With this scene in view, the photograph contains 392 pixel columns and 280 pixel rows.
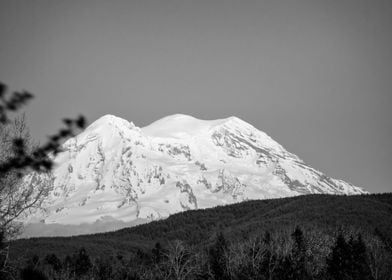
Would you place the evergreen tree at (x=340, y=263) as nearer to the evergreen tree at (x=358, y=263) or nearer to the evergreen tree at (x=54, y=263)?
the evergreen tree at (x=358, y=263)

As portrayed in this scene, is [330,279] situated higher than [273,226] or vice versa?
[273,226]

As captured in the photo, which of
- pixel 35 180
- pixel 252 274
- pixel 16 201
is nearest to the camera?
pixel 16 201

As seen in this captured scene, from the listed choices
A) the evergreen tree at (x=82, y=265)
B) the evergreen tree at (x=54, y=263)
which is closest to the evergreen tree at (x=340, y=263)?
the evergreen tree at (x=82, y=265)

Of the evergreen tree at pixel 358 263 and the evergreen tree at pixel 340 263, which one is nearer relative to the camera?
the evergreen tree at pixel 358 263

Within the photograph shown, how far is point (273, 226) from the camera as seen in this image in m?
199

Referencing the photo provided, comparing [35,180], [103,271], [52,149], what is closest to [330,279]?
[103,271]

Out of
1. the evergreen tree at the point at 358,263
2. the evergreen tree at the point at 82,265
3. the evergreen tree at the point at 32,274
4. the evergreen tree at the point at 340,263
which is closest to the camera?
the evergreen tree at the point at 32,274

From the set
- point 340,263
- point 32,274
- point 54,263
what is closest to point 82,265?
point 54,263

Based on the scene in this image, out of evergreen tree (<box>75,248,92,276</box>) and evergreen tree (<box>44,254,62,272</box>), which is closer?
evergreen tree (<box>75,248,92,276</box>)

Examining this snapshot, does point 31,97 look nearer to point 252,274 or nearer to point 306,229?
point 252,274

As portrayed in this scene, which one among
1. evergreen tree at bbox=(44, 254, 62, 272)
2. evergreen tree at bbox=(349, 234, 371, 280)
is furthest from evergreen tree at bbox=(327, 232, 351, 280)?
evergreen tree at bbox=(44, 254, 62, 272)

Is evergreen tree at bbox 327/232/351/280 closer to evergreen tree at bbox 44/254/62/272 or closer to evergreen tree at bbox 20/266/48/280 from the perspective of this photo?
evergreen tree at bbox 44/254/62/272

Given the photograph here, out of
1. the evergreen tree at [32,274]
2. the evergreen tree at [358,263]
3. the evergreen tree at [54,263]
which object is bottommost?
the evergreen tree at [32,274]

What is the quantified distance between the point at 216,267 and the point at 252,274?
1614 centimetres
